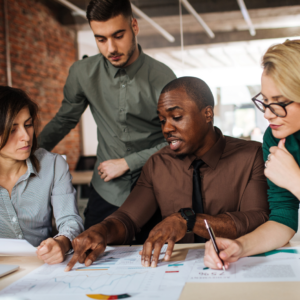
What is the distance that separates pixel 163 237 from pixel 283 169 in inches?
19.8

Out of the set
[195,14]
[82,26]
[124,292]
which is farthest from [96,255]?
[82,26]

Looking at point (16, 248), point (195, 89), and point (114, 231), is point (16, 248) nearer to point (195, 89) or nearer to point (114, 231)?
point (114, 231)

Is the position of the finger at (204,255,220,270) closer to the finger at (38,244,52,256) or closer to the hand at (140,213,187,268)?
the hand at (140,213,187,268)

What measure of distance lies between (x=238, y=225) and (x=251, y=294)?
0.55 meters

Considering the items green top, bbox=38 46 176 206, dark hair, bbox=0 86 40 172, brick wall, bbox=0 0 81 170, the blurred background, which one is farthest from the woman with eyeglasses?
brick wall, bbox=0 0 81 170

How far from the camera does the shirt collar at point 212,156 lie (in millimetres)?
1625

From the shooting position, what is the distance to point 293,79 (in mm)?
1178

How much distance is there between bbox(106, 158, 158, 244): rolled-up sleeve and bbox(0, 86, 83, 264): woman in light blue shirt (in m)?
0.20

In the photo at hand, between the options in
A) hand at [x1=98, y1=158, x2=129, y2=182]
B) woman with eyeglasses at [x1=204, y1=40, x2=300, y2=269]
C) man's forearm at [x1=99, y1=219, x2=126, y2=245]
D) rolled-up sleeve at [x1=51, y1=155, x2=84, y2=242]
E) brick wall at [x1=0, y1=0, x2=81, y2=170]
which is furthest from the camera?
brick wall at [x1=0, y1=0, x2=81, y2=170]

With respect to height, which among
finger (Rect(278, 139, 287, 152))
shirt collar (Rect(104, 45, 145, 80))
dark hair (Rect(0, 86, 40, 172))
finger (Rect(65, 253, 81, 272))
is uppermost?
shirt collar (Rect(104, 45, 145, 80))

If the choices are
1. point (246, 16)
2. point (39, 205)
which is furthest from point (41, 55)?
point (39, 205)

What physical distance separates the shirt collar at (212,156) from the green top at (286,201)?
0.97ft

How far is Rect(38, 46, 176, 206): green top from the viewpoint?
76.9 inches

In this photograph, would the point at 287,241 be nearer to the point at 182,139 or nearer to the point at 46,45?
the point at 182,139
